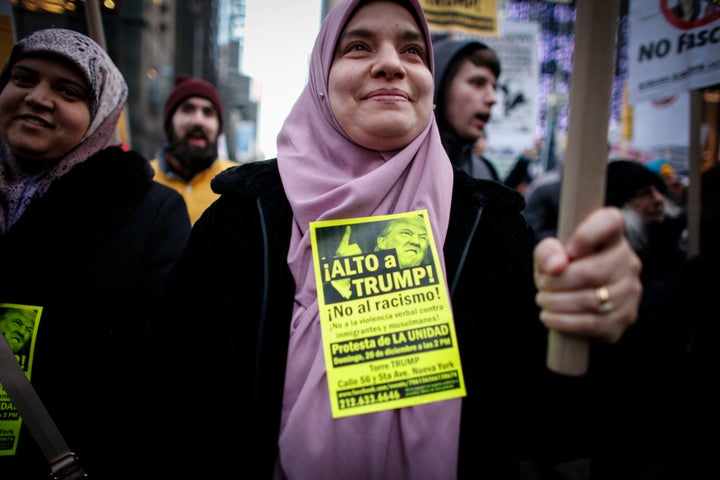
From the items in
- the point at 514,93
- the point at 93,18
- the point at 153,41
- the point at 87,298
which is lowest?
the point at 87,298

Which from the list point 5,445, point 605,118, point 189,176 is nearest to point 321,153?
point 605,118

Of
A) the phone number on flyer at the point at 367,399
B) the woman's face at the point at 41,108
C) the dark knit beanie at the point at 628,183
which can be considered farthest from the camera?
the dark knit beanie at the point at 628,183

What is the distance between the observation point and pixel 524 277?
1.26 metres

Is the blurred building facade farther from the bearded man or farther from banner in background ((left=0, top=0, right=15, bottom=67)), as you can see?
the bearded man

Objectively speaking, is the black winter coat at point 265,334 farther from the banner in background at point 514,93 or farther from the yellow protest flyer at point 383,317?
the banner in background at point 514,93

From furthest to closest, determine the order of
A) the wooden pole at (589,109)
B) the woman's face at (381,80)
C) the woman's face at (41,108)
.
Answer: the woman's face at (41,108) → the woman's face at (381,80) → the wooden pole at (589,109)

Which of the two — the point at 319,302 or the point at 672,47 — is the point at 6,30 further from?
the point at 672,47

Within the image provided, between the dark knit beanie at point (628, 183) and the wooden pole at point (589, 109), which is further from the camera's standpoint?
the dark knit beanie at point (628, 183)

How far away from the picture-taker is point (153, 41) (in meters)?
15.3

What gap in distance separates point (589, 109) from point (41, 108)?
1.75 metres

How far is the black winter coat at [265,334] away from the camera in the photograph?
1.12 meters

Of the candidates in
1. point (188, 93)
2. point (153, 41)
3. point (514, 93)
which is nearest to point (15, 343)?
point (188, 93)

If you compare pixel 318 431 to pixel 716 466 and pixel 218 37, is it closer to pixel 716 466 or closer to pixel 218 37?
pixel 716 466

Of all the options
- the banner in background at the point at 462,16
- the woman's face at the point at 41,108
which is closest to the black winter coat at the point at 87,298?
the woman's face at the point at 41,108
